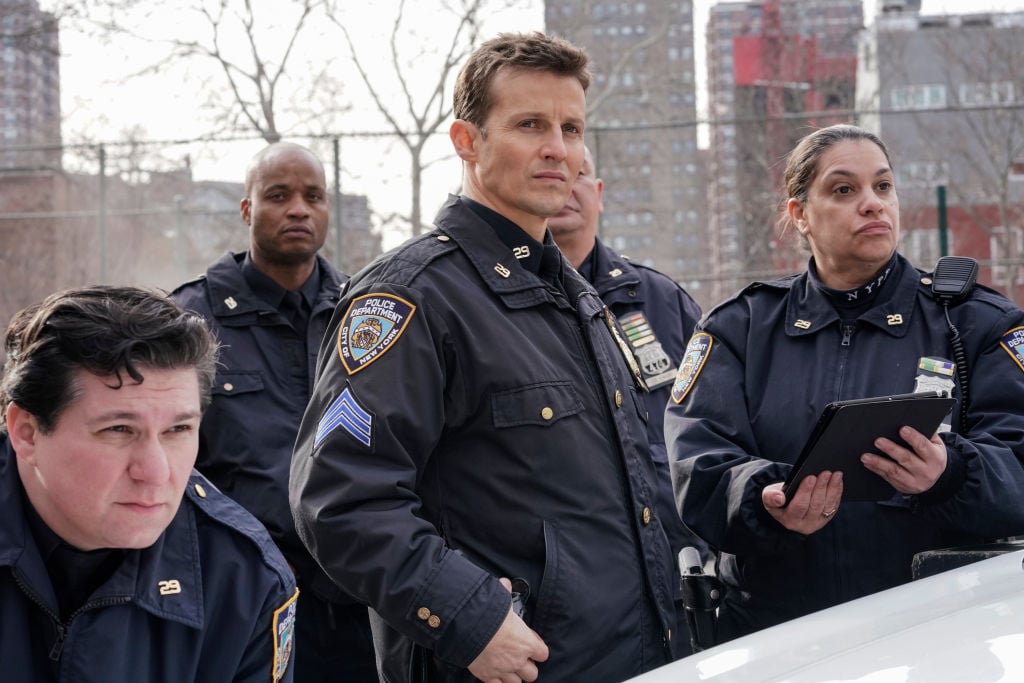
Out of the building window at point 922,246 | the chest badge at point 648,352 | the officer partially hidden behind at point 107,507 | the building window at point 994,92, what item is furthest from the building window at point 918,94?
the officer partially hidden behind at point 107,507

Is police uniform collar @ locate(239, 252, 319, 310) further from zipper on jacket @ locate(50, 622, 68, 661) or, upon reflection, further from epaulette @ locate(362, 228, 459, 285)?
zipper on jacket @ locate(50, 622, 68, 661)

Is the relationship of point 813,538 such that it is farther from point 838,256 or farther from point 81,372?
point 81,372

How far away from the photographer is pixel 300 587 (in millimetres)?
3275

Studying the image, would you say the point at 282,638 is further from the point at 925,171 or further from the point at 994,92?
the point at 994,92

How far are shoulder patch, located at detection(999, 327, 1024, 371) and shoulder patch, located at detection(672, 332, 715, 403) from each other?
702mm

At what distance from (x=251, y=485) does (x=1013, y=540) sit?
6.80ft

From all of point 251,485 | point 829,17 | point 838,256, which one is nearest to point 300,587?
point 251,485

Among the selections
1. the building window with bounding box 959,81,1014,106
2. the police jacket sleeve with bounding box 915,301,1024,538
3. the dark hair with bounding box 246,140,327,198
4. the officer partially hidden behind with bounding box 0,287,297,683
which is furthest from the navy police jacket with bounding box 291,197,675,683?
the building window with bounding box 959,81,1014,106

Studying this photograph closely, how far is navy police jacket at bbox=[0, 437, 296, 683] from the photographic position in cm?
183

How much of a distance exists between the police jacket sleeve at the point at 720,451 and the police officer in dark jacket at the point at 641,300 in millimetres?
569

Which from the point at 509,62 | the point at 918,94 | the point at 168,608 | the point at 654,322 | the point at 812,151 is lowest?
the point at 168,608

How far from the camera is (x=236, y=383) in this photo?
11.1ft

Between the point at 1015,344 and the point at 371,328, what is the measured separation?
1.56 meters

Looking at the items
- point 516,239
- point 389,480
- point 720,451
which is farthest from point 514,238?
point 720,451
